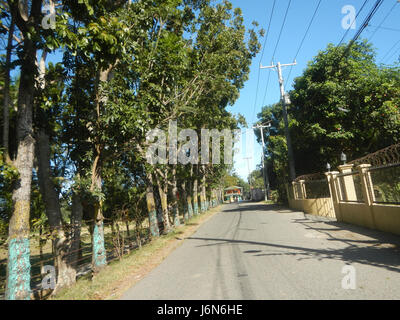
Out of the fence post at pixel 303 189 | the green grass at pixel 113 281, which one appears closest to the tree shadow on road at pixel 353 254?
the green grass at pixel 113 281

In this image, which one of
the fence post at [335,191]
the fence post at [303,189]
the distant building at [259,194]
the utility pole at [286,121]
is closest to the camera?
the fence post at [335,191]

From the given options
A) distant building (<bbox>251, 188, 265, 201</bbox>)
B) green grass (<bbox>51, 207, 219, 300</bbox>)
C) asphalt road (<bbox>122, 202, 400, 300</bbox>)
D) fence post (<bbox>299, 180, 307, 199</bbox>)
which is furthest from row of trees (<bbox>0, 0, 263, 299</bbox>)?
distant building (<bbox>251, 188, 265, 201</bbox>)

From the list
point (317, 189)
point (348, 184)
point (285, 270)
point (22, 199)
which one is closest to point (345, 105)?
point (317, 189)

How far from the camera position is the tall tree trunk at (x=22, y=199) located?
5121 mm

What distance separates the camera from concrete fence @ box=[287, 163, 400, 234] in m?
7.32

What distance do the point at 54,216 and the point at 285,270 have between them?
625cm

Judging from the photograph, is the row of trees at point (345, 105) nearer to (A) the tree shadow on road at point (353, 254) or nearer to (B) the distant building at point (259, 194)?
(A) the tree shadow on road at point (353, 254)

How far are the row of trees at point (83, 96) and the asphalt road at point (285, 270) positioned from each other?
281 centimetres

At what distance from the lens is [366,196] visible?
866cm

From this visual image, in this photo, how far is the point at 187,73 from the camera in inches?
429

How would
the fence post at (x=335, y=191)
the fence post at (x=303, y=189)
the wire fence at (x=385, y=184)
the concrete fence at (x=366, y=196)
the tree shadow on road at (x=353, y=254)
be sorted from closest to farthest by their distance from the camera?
→ 1. the tree shadow on road at (x=353, y=254)
2. the wire fence at (x=385, y=184)
3. the concrete fence at (x=366, y=196)
4. the fence post at (x=335, y=191)
5. the fence post at (x=303, y=189)

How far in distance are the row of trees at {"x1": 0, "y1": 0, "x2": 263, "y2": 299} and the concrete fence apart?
22.6 ft

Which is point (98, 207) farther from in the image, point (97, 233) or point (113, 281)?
point (113, 281)

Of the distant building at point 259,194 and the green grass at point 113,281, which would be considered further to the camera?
the distant building at point 259,194
